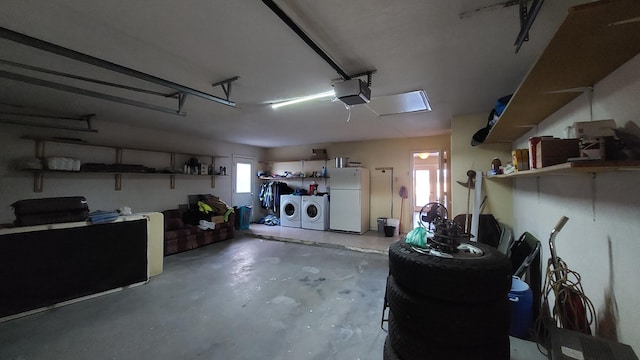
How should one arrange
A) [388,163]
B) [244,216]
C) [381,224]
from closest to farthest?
[381,224] < [388,163] < [244,216]

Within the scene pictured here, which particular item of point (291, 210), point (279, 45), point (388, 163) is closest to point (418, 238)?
point (279, 45)

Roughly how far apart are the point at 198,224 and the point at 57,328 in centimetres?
299

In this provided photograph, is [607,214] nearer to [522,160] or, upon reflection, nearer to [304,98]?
[522,160]

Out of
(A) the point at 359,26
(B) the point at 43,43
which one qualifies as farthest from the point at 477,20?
(B) the point at 43,43

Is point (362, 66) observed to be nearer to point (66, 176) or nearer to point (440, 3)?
point (440, 3)

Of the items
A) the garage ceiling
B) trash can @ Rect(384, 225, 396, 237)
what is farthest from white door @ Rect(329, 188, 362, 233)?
the garage ceiling

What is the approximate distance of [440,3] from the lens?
1.40m

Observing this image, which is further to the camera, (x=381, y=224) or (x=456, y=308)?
(x=381, y=224)

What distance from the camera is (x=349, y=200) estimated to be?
19.5 feet

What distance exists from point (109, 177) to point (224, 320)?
3835 mm

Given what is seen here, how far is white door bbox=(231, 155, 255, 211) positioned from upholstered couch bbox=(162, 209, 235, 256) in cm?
131

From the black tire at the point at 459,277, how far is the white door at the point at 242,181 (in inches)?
242

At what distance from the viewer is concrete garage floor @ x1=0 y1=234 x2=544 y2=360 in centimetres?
193

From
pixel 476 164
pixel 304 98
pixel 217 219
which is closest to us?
pixel 304 98
